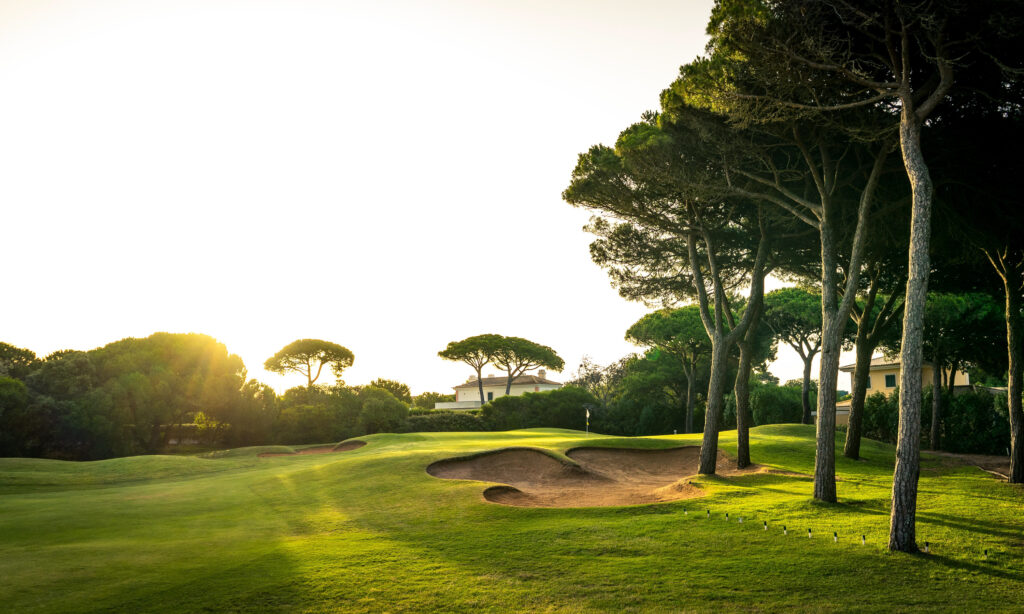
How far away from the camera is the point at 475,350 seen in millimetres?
61094

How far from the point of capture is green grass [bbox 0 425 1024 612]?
7.15 m

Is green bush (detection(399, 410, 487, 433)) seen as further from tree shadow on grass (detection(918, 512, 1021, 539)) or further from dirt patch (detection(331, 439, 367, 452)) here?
tree shadow on grass (detection(918, 512, 1021, 539))

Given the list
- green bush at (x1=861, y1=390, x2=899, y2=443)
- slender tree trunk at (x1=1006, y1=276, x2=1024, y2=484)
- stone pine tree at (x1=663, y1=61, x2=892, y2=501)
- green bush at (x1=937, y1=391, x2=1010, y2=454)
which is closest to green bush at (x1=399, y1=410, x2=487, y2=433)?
green bush at (x1=861, y1=390, x2=899, y2=443)

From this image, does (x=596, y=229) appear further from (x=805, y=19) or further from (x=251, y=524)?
(x=251, y=524)

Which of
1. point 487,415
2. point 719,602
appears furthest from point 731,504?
point 487,415

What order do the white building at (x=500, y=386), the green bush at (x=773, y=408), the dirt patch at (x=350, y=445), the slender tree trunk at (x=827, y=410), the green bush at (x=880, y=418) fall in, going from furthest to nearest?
the white building at (x=500, y=386)
the green bush at (x=773, y=408)
the dirt patch at (x=350, y=445)
the green bush at (x=880, y=418)
the slender tree trunk at (x=827, y=410)

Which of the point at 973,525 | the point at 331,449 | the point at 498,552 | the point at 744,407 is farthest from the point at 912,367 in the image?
the point at 331,449

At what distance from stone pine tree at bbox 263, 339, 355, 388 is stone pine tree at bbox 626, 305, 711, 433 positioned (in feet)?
99.1

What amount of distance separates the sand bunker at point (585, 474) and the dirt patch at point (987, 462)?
23.6 feet

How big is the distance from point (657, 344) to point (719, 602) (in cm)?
3985

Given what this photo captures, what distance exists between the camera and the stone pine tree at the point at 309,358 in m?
56.6

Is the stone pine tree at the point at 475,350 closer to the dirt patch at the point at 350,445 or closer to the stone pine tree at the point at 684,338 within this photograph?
the stone pine tree at the point at 684,338

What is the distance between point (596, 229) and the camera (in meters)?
22.4

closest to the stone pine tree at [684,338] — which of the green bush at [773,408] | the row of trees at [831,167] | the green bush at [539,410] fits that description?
the green bush at [773,408]
